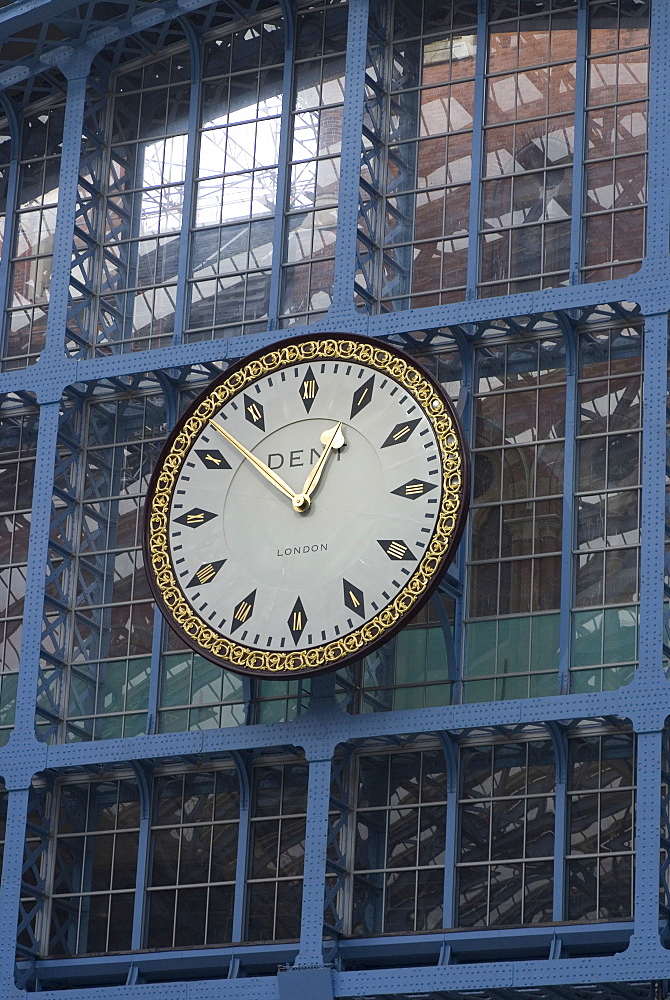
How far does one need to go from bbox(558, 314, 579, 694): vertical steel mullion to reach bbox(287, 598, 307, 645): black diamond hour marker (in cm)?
268

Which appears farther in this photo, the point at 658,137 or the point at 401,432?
the point at 658,137

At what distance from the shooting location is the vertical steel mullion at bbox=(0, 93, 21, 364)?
32938 millimetres

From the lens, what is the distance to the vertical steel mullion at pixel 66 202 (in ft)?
104

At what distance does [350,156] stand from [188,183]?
94.9 inches

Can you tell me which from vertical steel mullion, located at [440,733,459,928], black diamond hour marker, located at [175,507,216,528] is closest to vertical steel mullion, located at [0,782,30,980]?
black diamond hour marker, located at [175,507,216,528]

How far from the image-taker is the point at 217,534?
29.0m

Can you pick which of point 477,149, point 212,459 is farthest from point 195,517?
point 477,149

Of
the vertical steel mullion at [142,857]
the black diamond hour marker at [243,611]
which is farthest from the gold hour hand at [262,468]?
the vertical steel mullion at [142,857]

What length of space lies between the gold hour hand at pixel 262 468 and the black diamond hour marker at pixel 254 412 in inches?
11.1

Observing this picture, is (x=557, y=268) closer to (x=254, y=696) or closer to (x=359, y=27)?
(x=359, y=27)

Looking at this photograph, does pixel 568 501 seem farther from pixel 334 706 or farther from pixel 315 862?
pixel 315 862

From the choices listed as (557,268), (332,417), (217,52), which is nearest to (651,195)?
(557,268)

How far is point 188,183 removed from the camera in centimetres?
3206

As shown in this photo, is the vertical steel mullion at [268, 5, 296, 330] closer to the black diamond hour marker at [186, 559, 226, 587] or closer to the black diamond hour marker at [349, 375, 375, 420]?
the black diamond hour marker at [349, 375, 375, 420]
